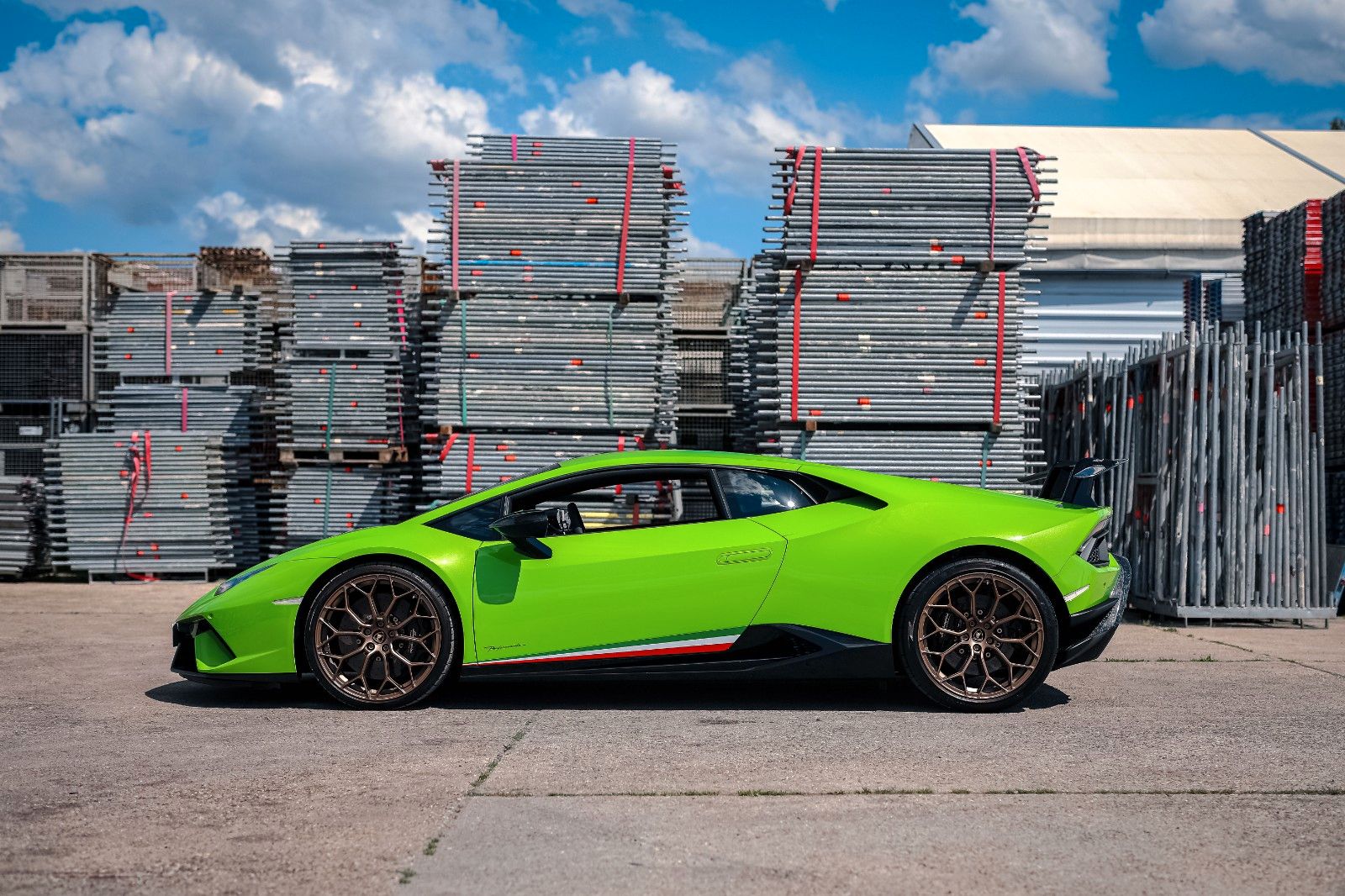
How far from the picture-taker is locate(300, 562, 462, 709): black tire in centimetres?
577

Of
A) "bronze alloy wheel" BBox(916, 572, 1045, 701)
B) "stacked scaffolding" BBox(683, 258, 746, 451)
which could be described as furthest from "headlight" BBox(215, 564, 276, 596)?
"stacked scaffolding" BBox(683, 258, 746, 451)

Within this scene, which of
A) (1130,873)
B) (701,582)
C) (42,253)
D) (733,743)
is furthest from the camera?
(42,253)

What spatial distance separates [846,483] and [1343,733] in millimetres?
2362

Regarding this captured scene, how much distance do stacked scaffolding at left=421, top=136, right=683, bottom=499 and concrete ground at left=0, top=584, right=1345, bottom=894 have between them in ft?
15.6

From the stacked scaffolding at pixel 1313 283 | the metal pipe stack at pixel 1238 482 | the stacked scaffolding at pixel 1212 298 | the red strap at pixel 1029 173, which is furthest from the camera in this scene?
the stacked scaffolding at pixel 1212 298

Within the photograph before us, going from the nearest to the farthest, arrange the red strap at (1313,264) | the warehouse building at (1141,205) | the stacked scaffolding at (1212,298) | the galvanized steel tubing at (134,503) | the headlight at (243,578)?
1. the headlight at (243,578)
2. the red strap at (1313,264)
3. the galvanized steel tubing at (134,503)
4. the stacked scaffolding at (1212,298)
5. the warehouse building at (1141,205)

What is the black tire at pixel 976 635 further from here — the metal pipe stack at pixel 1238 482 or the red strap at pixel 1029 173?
the red strap at pixel 1029 173

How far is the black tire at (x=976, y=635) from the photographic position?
5.73 metres

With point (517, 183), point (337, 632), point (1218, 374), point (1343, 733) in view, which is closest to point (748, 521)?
point (337, 632)

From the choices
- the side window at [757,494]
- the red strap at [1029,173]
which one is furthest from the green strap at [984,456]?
the side window at [757,494]

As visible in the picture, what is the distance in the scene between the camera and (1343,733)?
17.1 feet

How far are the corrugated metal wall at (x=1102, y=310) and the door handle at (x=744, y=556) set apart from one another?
1173 cm

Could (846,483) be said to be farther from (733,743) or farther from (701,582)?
(733,743)

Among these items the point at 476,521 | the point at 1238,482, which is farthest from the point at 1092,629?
the point at 1238,482
